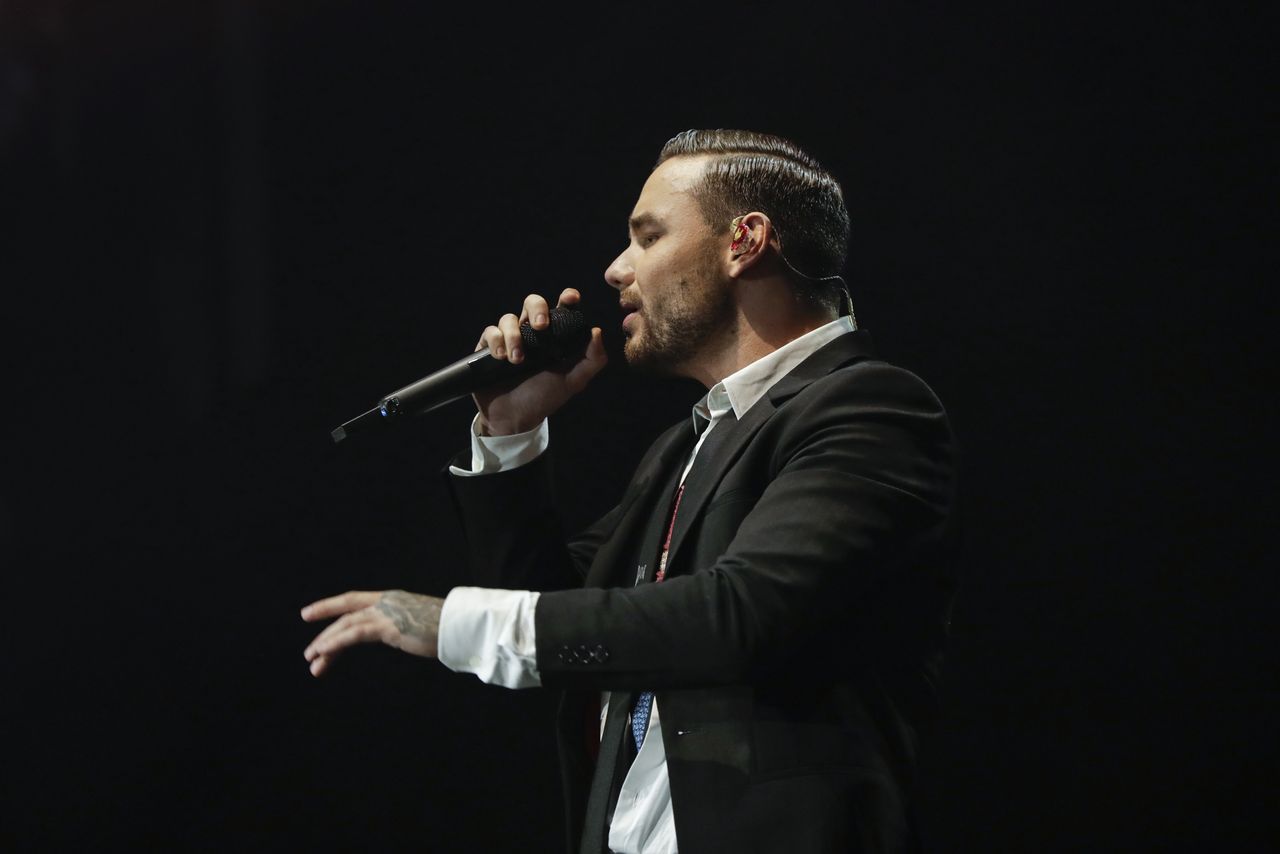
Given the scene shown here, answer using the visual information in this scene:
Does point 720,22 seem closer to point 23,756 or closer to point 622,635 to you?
point 622,635

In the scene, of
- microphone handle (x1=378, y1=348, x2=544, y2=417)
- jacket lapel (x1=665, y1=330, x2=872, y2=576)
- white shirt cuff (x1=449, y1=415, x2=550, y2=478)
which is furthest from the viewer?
white shirt cuff (x1=449, y1=415, x2=550, y2=478)

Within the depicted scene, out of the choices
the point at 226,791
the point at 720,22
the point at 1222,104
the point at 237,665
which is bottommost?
the point at 226,791

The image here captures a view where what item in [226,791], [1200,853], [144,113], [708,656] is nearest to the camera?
[708,656]

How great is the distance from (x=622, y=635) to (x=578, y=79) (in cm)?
169

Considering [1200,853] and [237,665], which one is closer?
[1200,853]

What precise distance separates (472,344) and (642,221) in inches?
30.2

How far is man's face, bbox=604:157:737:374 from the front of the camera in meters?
1.70

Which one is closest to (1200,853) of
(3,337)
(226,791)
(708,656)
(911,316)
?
(911,316)

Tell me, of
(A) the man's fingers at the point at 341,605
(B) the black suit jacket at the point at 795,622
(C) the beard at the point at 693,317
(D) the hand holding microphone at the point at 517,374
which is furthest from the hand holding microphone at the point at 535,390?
(A) the man's fingers at the point at 341,605

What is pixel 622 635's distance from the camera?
1.14 meters

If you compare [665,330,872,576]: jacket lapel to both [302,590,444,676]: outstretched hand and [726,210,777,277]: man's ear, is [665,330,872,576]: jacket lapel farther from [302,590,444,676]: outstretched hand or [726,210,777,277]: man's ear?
[302,590,444,676]: outstretched hand

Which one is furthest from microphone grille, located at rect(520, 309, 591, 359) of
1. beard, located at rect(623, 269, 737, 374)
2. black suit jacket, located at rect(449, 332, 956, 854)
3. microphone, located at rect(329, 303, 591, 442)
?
black suit jacket, located at rect(449, 332, 956, 854)

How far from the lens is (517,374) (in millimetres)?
1732

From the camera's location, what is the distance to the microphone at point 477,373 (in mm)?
1671
